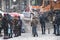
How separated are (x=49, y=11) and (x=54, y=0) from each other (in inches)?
56.4

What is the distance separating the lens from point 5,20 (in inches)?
776

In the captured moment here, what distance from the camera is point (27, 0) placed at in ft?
111

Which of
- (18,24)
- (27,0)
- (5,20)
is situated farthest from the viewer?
(27,0)

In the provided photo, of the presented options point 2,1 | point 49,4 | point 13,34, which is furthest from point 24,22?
point 2,1

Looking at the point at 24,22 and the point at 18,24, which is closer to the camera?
the point at 18,24

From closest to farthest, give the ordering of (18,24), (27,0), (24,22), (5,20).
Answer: (5,20)
(18,24)
(24,22)
(27,0)

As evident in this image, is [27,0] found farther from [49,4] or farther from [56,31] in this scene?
[56,31]

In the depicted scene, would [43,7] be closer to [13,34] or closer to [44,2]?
[44,2]

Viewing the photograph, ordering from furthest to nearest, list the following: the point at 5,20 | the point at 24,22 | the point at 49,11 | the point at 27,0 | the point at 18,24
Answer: the point at 27,0, the point at 49,11, the point at 24,22, the point at 18,24, the point at 5,20

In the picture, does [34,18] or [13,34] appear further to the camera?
[13,34]

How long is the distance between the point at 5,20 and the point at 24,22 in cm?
664

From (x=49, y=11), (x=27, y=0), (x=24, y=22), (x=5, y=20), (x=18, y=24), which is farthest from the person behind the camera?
(x=27, y=0)

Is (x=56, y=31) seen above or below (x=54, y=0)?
below

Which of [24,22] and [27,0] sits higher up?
[27,0]
